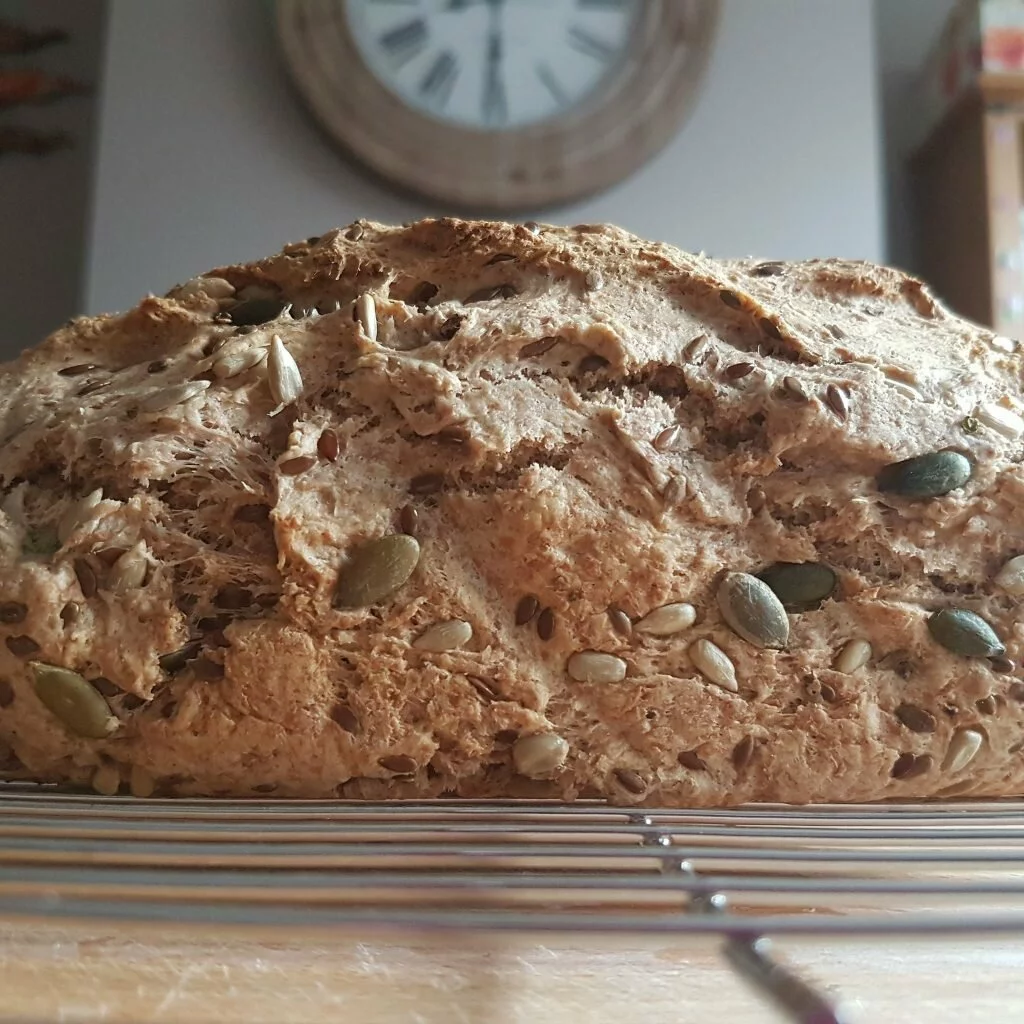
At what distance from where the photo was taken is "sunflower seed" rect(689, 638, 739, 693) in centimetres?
69

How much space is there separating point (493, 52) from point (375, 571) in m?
1.37

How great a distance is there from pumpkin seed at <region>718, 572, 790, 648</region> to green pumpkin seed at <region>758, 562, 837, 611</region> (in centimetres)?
2

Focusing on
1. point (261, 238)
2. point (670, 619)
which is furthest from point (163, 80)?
point (670, 619)

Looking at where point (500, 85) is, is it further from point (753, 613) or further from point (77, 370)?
point (753, 613)

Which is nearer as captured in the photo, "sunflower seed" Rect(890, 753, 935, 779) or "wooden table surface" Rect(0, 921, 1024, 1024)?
"wooden table surface" Rect(0, 921, 1024, 1024)

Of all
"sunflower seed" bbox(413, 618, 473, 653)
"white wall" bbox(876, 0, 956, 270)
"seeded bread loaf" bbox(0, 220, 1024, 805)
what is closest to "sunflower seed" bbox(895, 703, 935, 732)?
"seeded bread loaf" bbox(0, 220, 1024, 805)

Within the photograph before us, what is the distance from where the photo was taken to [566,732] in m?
0.69

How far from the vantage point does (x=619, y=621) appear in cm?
69

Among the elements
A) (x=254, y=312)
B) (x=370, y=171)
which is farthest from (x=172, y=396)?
(x=370, y=171)

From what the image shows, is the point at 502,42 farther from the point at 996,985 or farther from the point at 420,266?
the point at 996,985

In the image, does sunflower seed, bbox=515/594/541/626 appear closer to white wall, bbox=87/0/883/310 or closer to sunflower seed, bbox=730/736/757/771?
sunflower seed, bbox=730/736/757/771

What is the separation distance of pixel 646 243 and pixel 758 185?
1.09 m

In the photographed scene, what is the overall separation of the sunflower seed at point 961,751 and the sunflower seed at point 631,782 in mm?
260

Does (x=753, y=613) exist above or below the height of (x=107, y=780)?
above
